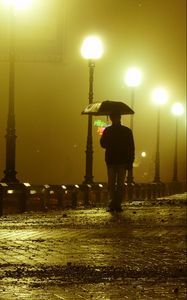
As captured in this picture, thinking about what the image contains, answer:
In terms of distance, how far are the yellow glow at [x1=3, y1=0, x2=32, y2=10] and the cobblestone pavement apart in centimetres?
899

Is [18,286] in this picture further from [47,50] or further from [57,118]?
[57,118]

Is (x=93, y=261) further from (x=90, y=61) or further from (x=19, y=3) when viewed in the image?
(x=90, y=61)

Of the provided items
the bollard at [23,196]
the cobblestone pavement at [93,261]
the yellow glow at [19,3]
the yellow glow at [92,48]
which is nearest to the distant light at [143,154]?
the yellow glow at [92,48]

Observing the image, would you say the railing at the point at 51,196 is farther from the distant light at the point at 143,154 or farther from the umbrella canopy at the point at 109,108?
the distant light at the point at 143,154

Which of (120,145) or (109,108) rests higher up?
(109,108)

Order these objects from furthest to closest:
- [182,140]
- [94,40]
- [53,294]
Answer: [182,140] → [94,40] → [53,294]

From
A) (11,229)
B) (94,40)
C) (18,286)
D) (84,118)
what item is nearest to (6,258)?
(18,286)

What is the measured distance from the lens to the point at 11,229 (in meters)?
12.6

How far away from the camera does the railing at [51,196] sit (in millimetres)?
20298

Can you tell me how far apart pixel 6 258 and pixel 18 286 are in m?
1.83

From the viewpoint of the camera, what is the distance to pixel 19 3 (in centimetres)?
2144

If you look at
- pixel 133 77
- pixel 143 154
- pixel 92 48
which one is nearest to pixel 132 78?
pixel 133 77

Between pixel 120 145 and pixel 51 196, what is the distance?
1104 centimetres

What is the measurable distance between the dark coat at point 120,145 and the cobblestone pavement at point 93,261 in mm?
2785
